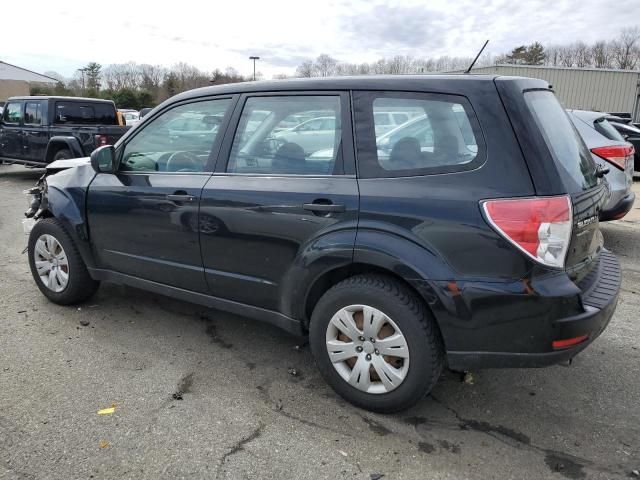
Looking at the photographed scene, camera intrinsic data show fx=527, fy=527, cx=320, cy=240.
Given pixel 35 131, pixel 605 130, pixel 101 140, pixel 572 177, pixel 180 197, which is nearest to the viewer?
pixel 572 177

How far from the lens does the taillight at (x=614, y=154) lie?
19.9 feet

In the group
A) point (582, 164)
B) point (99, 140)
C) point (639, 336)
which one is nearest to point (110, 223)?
point (582, 164)

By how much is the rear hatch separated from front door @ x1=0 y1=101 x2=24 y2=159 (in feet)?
40.2

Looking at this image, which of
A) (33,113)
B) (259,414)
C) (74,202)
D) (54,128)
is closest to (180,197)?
(74,202)

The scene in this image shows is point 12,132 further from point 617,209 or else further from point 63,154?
point 617,209

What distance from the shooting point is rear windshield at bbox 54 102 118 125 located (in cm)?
1145

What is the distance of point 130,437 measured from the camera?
2654mm

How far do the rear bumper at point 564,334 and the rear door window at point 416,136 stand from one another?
0.85 m

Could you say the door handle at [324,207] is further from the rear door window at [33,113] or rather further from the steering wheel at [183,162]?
the rear door window at [33,113]

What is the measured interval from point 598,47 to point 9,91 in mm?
69590

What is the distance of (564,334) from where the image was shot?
2426 mm

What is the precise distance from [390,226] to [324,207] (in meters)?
0.39

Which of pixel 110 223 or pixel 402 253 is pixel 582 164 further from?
pixel 110 223

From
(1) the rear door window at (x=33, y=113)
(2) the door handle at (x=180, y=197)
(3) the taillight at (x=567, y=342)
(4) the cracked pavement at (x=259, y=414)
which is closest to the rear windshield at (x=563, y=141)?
(3) the taillight at (x=567, y=342)
